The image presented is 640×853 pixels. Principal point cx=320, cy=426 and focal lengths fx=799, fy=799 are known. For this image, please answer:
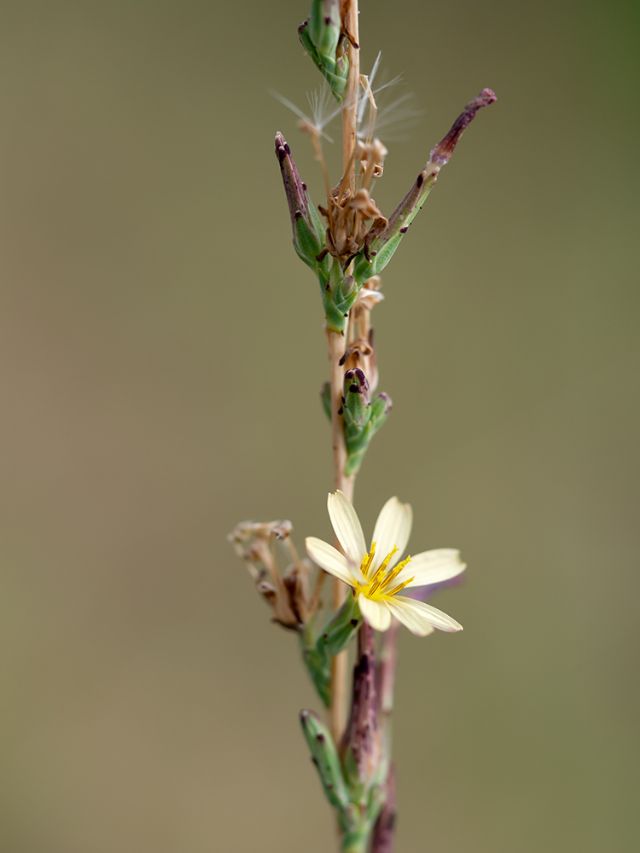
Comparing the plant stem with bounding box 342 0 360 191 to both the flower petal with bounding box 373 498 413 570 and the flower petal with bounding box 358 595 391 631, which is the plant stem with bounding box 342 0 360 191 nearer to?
the flower petal with bounding box 373 498 413 570

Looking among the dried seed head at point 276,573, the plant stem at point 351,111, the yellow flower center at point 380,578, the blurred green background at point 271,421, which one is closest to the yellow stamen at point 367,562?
the yellow flower center at point 380,578

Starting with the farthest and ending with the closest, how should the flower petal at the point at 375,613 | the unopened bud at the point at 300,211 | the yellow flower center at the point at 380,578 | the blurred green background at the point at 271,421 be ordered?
the blurred green background at the point at 271,421, the yellow flower center at the point at 380,578, the unopened bud at the point at 300,211, the flower petal at the point at 375,613

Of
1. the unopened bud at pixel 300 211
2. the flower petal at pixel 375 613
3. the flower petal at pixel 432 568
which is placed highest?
the unopened bud at pixel 300 211

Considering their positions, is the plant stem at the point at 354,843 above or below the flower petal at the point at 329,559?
below

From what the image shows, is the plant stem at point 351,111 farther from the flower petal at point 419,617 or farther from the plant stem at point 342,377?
the flower petal at point 419,617

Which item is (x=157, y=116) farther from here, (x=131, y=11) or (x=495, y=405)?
(x=495, y=405)

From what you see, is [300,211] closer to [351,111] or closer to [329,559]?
[351,111]

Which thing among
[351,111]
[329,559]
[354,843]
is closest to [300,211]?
[351,111]

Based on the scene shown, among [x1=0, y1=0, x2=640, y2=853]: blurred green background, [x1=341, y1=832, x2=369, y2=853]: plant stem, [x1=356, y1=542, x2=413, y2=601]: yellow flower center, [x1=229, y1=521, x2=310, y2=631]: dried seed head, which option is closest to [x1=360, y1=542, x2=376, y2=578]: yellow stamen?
[x1=356, y1=542, x2=413, y2=601]: yellow flower center

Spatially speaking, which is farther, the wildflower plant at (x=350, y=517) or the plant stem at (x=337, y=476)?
the plant stem at (x=337, y=476)
